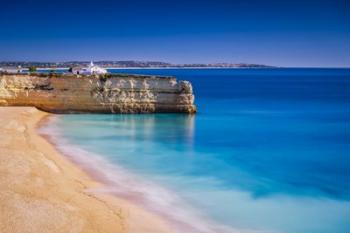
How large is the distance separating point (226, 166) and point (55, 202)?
30.1ft

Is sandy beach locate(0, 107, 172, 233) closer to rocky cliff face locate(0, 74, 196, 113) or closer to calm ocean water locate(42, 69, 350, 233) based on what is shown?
calm ocean water locate(42, 69, 350, 233)

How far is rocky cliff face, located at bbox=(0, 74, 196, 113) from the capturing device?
1431 inches

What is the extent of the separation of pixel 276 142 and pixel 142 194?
537 inches

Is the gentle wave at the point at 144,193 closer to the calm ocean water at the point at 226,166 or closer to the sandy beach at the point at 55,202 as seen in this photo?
the calm ocean water at the point at 226,166

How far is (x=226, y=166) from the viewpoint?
2042 cm

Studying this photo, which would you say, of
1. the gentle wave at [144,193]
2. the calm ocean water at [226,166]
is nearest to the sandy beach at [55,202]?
the gentle wave at [144,193]

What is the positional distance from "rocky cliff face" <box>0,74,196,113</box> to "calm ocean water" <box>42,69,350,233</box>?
166cm

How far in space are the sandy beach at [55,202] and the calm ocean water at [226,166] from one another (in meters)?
0.98

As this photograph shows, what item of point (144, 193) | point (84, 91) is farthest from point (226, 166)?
point (84, 91)

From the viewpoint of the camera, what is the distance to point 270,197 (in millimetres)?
15844

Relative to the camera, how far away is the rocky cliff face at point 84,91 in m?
36.3

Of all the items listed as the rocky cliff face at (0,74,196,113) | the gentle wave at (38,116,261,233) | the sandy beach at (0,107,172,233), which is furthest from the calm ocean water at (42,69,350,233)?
the rocky cliff face at (0,74,196,113)

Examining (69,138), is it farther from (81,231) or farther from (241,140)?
(81,231)

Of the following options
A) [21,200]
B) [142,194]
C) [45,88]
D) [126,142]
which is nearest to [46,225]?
[21,200]
